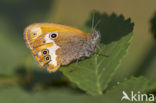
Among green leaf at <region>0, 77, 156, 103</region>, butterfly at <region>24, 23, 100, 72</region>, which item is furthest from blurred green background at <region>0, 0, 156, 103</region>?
butterfly at <region>24, 23, 100, 72</region>

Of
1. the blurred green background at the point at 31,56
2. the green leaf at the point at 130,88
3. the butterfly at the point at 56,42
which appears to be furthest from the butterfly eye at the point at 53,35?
the green leaf at the point at 130,88

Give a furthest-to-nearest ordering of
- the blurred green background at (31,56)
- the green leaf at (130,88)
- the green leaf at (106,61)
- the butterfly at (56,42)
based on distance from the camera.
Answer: the butterfly at (56,42), the blurred green background at (31,56), the green leaf at (106,61), the green leaf at (130,88)

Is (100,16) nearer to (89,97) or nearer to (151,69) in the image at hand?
(151,69)

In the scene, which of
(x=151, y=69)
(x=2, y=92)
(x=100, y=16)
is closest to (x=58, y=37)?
(x=100, y=16)

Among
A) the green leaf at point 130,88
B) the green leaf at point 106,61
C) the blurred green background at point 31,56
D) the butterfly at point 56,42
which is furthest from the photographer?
the butterfly at point 56,42

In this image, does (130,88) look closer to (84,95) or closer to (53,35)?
(84,95)

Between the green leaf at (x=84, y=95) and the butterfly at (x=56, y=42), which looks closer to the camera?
the green leaf at (x=84, y=95)

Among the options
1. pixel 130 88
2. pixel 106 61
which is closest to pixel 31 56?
pixel 106 61

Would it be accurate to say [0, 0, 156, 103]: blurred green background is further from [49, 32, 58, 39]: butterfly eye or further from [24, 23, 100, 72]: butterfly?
[49, 32, 58, 39]: butterfly eye

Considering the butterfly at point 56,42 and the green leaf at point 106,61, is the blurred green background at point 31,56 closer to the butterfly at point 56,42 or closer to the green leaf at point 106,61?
the green leaf at point 106,61
